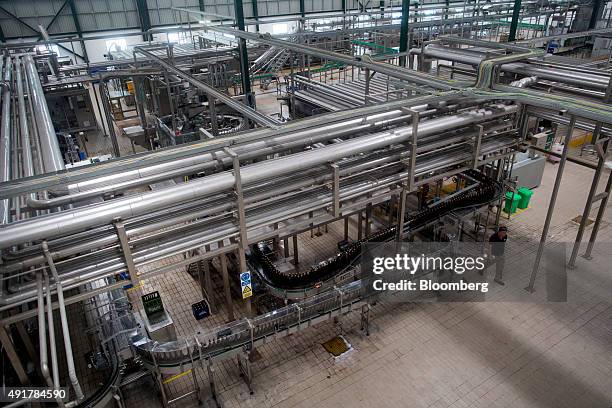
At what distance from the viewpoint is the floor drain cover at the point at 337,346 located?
7.15 meters

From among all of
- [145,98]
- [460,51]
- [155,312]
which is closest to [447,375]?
[155,312]

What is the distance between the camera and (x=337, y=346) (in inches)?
285

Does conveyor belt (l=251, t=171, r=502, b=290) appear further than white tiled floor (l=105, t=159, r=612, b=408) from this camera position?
Yes

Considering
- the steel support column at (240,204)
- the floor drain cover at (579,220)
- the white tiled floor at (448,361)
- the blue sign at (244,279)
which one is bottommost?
the white tiled floor at (448,361)

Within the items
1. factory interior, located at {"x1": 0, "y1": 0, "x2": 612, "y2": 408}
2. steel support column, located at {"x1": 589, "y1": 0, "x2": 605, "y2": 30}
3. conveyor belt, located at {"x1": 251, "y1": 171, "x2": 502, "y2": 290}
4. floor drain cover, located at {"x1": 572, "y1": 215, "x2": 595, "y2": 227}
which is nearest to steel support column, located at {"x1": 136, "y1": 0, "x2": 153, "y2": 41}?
factory interior, located at {"x1": 0, "y1": 0, "x2": 612, "y2": 408}

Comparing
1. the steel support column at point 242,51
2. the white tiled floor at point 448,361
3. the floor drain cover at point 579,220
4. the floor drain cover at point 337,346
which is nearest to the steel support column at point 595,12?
the floor drain cover at point 579,220

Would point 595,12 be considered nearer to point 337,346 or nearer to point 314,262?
point 314,262

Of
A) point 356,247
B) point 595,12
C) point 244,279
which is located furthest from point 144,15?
point 595,12

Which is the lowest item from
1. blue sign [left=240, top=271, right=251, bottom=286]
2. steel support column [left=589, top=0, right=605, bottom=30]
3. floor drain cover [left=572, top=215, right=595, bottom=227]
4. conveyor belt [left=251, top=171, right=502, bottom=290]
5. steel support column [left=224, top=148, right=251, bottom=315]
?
floor drain cover [left=572, top=215, right=595, bottom=227]

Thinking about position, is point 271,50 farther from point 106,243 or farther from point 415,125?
point 106,243

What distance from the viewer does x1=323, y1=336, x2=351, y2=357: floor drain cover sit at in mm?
7148

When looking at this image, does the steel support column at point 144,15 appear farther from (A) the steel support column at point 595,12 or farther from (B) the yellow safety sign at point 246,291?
(A) the steel support column at point 595,12

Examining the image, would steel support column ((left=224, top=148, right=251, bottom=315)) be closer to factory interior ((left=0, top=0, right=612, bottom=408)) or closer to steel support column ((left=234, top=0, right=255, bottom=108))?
factory interior ((left=0, top=0, right=612, bottom=408))

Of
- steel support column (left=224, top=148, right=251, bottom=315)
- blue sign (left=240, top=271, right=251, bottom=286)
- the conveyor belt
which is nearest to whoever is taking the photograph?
steel support column (left=224, top=148, right=251, bottom=315)
